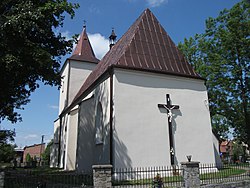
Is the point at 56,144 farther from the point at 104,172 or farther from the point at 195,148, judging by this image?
the point at 104,172

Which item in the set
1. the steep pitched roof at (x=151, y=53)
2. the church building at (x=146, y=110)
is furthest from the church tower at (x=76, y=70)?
the steep pitched roof at (x=151, y=53)

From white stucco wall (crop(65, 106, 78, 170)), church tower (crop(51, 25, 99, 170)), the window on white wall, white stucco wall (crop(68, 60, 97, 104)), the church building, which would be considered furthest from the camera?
white stucco wall (crop(68, 60, 97, 104))

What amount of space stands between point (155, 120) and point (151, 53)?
13.6 ft

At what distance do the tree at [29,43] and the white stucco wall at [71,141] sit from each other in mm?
6046

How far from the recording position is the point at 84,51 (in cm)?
2812

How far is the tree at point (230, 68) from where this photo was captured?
19.3 metres

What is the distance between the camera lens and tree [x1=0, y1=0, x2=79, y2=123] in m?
10.2

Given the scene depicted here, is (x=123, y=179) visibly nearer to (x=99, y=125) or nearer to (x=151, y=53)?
(x=99, y=125)

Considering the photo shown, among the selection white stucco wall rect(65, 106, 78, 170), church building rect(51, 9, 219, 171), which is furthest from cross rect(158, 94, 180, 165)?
white stucco wall rect(65, 106, 78, 170)

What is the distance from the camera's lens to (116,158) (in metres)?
11.1

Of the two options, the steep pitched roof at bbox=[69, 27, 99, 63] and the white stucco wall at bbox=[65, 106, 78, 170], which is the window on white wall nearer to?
the white stucco wall at bbox=[65, 106, 78, 170]

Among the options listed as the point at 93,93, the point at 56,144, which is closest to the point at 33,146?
the point at 56,144

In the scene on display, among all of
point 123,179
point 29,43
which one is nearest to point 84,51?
point 29,43

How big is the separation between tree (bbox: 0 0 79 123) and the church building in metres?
3.17
